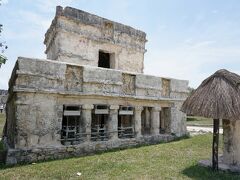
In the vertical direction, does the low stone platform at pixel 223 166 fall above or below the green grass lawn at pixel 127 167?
above

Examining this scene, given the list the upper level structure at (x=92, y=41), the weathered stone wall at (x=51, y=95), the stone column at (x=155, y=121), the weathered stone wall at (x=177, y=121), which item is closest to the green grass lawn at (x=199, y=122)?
the weathered stone wall at (x=177, y=121)

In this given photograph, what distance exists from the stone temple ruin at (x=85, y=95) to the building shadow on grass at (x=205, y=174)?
403cm

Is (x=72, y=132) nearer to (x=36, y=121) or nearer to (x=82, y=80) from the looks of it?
(x=36, y=121)

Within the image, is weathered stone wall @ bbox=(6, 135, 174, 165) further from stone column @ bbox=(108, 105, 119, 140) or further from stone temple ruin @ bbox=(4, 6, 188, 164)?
stone column @ bbox=(108, 105, 119, 140)

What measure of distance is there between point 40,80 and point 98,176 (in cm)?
407

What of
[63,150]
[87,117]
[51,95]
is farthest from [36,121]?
[87,117]

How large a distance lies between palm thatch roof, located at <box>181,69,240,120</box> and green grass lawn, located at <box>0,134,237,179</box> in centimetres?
169

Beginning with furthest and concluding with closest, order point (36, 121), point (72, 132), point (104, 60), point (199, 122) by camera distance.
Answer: point (199, 122), point (104, 60), point (72, 132), point (36, 121)

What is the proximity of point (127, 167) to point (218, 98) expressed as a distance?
3354mm

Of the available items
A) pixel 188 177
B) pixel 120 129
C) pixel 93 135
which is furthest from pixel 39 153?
pixel 188 177

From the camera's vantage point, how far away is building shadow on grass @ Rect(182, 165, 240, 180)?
6.93 metres

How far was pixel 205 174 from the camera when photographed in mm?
7180

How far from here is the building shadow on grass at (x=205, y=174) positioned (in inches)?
273

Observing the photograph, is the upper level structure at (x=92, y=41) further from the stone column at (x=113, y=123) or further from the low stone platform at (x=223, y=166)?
the low stone platform at (x=223, y=166)
